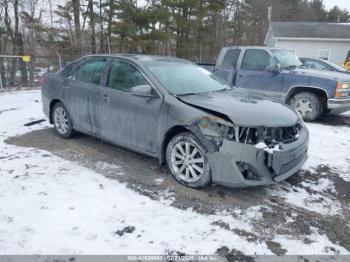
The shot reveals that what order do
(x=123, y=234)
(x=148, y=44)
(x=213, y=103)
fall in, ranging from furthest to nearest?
1. (x=148, y=44)
2. (x=213, y=103)
3. (x=123, y=234)

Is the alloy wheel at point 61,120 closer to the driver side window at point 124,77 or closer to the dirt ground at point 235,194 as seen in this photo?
the dirt ground at point 235,194

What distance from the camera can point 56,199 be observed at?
3.35m

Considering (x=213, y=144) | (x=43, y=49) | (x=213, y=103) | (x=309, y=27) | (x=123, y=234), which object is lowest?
(x=123, y=234)

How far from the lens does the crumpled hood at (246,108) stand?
3.29 m

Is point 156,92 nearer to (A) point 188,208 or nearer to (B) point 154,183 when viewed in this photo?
(B) point 154,183

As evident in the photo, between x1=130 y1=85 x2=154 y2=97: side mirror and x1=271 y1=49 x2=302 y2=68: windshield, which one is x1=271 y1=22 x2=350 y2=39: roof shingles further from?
x1=130 y1=85 x2=154 y2=97: side mirror

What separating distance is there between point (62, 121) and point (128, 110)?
1.98 meters

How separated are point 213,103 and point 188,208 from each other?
51.1 inches

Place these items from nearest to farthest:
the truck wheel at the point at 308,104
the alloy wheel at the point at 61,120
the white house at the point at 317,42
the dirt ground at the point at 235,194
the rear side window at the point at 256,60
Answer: the dirt ground at the point at 235,194
the alloy wheel at the point at 61,120
the truck wheel at the point at 308,104
the rear side window at the point at 256,60
the white house at the point at 317,42

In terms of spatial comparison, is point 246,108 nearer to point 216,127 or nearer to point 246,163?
point 216,127

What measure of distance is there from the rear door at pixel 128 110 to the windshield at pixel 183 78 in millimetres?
239

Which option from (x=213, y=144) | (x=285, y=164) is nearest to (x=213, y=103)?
(x=213, y=144)

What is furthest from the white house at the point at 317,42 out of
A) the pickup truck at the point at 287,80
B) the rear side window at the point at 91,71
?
the rear side window at the point at 91,71

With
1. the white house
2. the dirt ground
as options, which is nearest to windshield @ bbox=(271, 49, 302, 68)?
the dirt ground
